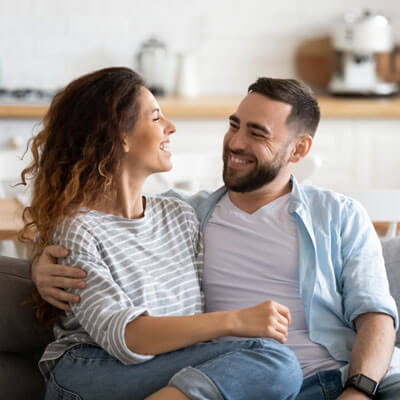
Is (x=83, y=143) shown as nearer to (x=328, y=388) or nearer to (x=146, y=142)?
(x=146, y=142)

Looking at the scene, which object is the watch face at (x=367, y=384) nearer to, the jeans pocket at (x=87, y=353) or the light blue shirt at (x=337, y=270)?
the light blue shirt at (x=337, y=270)

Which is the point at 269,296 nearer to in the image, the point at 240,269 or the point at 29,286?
the point at 240,269

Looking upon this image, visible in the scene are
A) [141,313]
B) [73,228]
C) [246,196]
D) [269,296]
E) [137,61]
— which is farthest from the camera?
[137,61]

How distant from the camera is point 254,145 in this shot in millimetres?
1757

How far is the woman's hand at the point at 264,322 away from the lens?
136 centimetres

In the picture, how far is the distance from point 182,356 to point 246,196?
50 centimetres

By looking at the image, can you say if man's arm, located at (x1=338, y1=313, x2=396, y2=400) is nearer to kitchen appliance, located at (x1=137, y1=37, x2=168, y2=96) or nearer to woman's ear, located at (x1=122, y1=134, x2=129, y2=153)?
woman's ear, located at (x1=122, y1=134, x2=129, y2=153)

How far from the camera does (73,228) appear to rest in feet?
4.98

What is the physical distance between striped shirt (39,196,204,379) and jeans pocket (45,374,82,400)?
5cm

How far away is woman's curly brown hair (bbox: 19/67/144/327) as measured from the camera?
159 cm

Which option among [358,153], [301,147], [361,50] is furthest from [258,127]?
[361,50]

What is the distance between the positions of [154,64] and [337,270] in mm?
2756

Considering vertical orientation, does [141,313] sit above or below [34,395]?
above

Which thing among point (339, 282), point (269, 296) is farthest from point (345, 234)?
point (269, 296)
